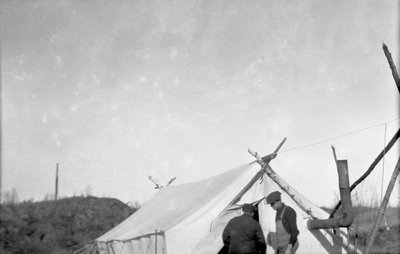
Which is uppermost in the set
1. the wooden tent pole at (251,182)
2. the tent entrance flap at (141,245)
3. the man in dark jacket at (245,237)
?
the wooden tent pole at (251,182)

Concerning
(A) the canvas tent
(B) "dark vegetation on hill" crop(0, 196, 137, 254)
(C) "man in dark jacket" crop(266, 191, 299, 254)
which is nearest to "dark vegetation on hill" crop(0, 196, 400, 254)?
(B) "dark vegetation on hill" crop(0, 196, 137, 254)

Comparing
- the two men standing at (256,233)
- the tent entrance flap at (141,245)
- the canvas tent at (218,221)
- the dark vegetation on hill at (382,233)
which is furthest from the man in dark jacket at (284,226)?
the dark vegetation on hill at (382,233)

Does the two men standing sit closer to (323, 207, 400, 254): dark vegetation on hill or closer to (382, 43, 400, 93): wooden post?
(382, 43, 400, 93): wooden post

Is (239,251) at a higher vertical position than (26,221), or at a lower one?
lower

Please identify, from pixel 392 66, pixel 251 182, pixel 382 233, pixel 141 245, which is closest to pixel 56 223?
pixel 141 245

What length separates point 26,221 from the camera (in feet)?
75.0

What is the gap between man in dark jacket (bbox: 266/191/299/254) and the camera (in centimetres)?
712

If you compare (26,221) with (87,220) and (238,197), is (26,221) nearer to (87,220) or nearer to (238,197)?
(87,220)

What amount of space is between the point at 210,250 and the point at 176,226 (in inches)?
30.7

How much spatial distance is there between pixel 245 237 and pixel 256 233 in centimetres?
19

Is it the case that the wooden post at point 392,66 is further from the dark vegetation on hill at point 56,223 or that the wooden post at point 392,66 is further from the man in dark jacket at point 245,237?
the dark vegetation on hill at point 56,223

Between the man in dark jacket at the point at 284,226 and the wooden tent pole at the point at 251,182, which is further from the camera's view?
the wooden tent pole at the point at 251,182

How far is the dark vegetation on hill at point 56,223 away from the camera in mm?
20672

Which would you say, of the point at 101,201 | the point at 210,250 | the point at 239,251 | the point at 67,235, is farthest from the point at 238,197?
the point at 101,201
